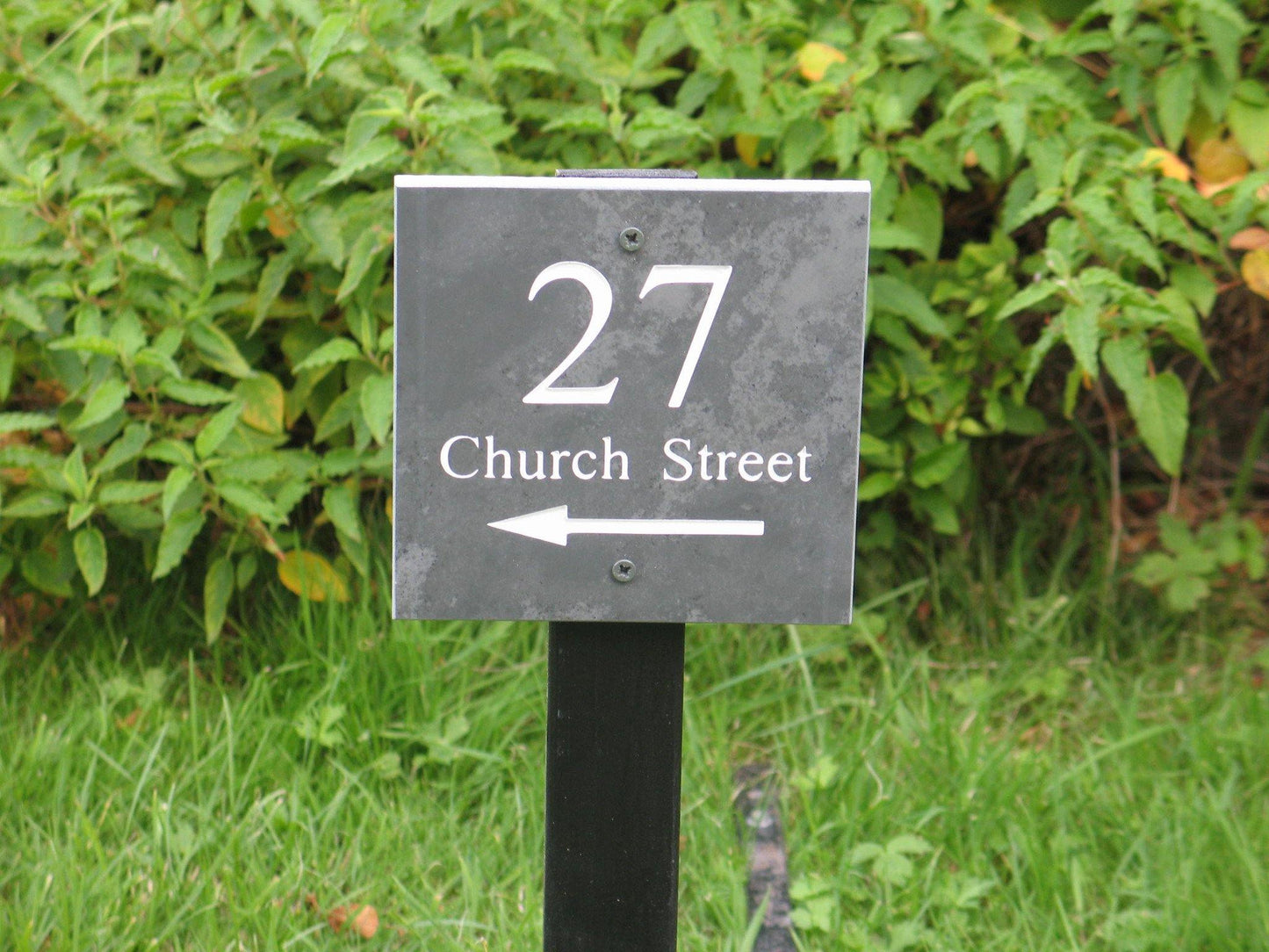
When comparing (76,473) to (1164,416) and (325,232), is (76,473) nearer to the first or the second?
(325,232)

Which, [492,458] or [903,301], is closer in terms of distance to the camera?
[492,458]

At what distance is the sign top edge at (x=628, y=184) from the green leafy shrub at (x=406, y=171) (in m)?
0.75

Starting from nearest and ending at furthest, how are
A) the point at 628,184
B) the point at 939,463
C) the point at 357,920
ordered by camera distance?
the point at 628,184 → the point at 357,920 → the point at 939,463

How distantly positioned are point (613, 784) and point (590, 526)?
33 centimetres

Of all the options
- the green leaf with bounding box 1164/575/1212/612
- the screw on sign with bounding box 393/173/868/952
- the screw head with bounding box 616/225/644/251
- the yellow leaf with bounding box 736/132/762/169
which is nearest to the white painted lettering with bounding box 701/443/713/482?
the screw on sign with bounding box 393/173/868/952

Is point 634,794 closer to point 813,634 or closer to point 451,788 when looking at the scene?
point 451,788

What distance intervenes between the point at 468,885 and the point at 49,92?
60.9 inches

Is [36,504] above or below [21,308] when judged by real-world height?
below

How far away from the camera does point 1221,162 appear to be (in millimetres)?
2352

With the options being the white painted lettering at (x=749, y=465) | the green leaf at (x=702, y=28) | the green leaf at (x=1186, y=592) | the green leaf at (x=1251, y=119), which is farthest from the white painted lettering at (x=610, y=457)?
the green leaf at (x=1186, y=592)

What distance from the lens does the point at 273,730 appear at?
86.0 inches

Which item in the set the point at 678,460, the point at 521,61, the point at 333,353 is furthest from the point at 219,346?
the point at 678,460

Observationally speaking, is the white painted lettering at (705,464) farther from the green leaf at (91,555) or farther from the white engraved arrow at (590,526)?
the green leaf at (91,555)

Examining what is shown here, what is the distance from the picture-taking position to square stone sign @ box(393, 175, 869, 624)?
4.14 feet
